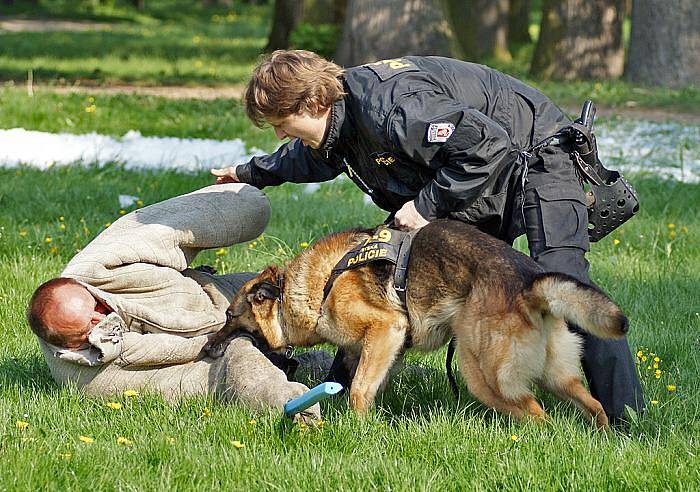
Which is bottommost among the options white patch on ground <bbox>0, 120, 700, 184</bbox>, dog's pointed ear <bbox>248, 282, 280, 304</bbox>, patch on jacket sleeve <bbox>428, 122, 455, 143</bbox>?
white patch on ground <bbox>0, 120, 700, 184</bbox>

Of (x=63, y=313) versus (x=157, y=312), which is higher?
(x=63, y=313)

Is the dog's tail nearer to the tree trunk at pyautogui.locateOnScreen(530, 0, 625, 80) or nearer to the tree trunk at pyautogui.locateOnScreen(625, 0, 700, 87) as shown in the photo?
the tree trunk at pyautogui.locateOnScreen(625, 0, 700, 87)

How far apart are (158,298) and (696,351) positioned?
312cm

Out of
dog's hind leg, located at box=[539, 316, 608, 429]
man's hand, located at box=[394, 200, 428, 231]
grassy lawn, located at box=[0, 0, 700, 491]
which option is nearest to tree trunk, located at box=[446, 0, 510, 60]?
grassy lawn, located at box=[0, 0, 700, 491]

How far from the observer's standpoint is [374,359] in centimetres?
445

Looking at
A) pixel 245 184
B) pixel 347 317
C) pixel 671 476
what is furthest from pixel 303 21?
pixel 671 476

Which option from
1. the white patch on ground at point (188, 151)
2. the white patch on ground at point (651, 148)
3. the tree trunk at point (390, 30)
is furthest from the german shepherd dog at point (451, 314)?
the tree trunk at point (390, 30)

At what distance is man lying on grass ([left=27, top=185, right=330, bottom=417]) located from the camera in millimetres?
4578

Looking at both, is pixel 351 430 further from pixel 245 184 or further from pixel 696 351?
pixel 696 351

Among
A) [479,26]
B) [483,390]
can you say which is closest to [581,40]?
[479,26]

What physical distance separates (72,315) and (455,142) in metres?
2.05

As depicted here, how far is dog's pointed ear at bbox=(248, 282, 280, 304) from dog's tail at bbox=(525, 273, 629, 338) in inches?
60.5

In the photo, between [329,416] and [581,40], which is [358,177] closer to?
[329,416]

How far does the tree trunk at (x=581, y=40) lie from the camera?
17219 millimetres
